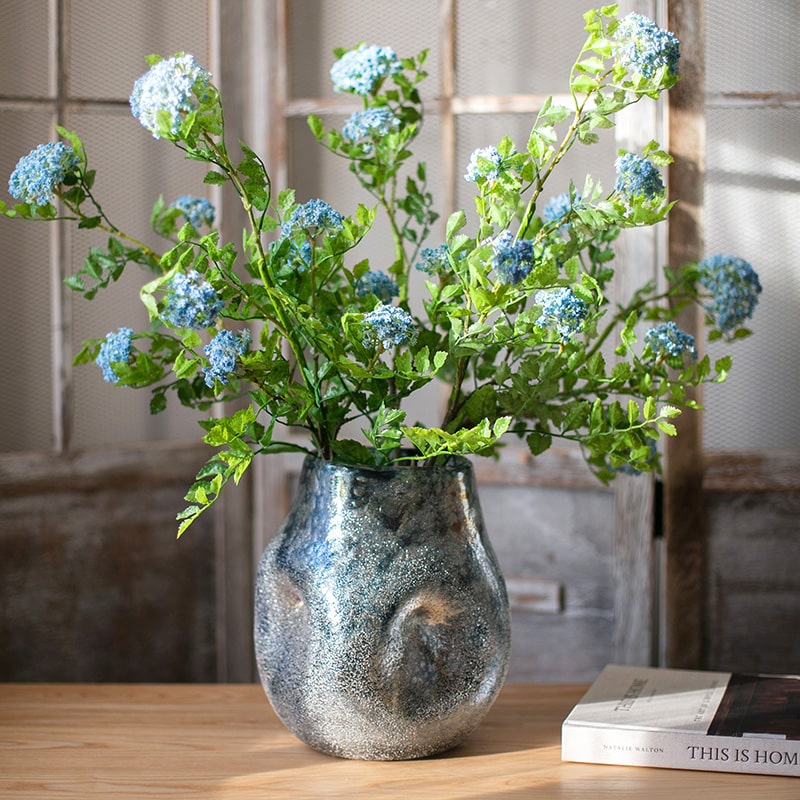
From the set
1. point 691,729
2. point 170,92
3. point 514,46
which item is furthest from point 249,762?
point 514,46

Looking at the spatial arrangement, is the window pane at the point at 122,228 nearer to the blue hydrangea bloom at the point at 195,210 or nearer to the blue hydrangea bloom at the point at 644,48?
the blue hydrangea bloom at the point at 195,210

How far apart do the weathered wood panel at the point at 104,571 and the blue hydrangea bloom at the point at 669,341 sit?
3.07 feet

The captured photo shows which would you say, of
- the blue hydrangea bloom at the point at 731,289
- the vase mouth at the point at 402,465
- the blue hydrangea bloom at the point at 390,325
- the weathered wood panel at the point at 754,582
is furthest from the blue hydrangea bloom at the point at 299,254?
the weathered wood panel at the point at 754,582

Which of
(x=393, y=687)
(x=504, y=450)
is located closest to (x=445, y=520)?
(x=393, y=687)

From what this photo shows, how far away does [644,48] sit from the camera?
3.21 feet

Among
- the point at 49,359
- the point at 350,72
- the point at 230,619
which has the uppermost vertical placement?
the point at 350,72

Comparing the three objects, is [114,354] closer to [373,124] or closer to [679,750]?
[373,124]

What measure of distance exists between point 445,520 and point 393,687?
0.57 feet

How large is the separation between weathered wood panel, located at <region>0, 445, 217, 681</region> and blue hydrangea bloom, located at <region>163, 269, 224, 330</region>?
2.66 ft

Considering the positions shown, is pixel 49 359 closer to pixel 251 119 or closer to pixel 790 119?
pixel 251 119

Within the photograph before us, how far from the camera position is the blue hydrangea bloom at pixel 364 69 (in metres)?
1.13

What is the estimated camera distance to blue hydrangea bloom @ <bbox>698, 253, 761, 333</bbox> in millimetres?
1201

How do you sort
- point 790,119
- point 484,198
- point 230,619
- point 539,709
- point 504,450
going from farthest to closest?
point 230,619, point 504,450, point 790,119, point 539,709, point 484,198

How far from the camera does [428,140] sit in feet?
5.73
